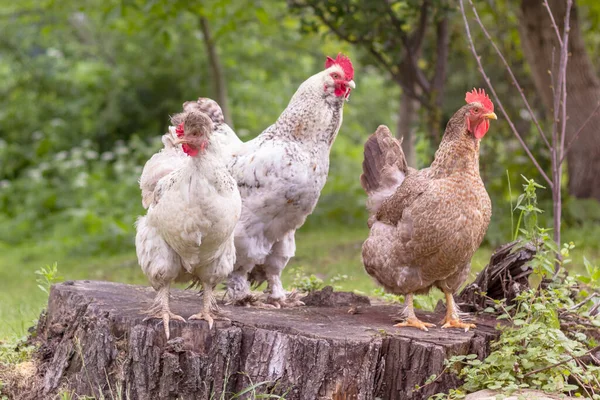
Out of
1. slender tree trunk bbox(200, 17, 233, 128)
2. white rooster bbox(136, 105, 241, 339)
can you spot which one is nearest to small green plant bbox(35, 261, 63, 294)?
white rooster bbox(136, 105, 241, 339)

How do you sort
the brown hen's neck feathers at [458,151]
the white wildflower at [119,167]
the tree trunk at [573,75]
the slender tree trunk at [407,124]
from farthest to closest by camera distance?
the white wildflower at [119,167] → the slender tree trunk at [407,124] → the tree trunk at [573,75] → the brown hen's neck feathers at [458,151]

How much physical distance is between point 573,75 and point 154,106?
26.0 ft

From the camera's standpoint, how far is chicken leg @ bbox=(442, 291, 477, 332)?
4800 mm

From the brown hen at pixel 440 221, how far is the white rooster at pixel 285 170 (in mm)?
709

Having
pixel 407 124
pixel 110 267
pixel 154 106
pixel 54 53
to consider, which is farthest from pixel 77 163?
pixel 407 124

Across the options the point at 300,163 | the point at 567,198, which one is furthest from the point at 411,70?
the point at 300,163

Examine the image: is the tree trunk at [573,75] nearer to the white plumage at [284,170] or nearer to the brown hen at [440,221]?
the white plumage at [284,170]

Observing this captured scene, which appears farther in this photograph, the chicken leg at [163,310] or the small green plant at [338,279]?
the small green plant at [338,279]

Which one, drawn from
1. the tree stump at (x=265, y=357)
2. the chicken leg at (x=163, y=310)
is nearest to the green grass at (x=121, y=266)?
the tree stump at (x=265, y=357)

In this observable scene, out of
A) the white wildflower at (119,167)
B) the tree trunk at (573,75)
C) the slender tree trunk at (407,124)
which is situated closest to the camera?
the tree trunk at (573,75)

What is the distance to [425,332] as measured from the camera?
15.3ft

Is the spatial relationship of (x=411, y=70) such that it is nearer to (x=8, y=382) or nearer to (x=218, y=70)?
(x=218, y=70)

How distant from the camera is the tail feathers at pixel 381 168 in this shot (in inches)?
213

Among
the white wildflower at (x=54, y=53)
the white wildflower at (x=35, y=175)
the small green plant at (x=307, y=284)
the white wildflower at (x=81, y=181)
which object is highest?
the white wildflower at (x=54, y=53)
